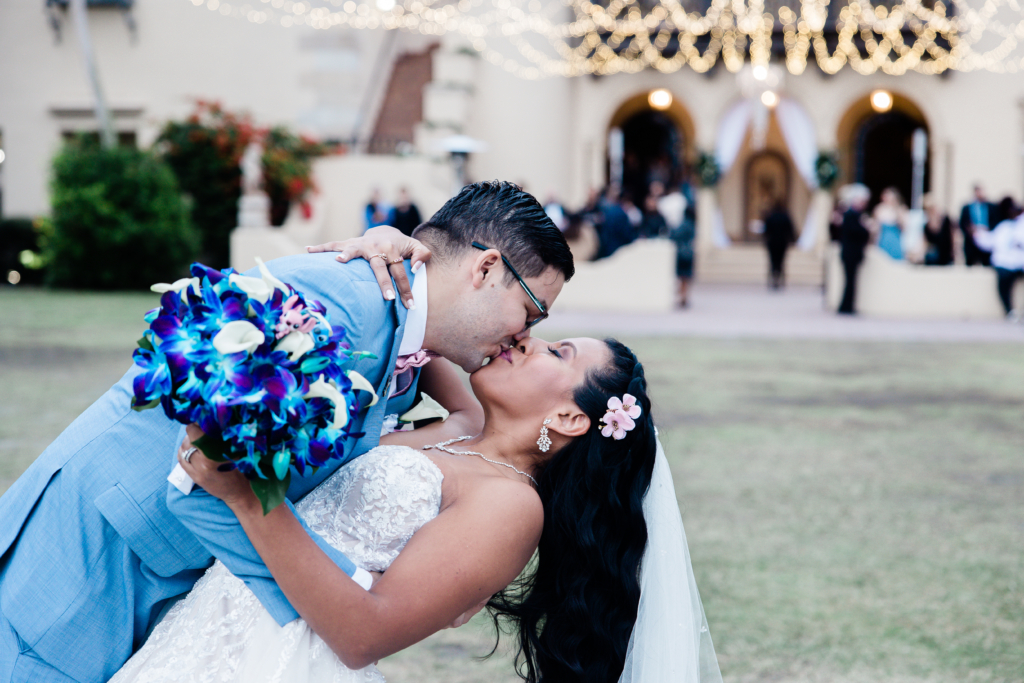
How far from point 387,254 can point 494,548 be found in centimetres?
67

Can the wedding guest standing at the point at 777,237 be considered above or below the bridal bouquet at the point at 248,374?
below

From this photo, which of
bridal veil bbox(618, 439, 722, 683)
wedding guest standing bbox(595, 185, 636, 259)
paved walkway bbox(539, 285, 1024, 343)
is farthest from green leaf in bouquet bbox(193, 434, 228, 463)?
wedding guest standing bbox(595, 185, 636, 259)

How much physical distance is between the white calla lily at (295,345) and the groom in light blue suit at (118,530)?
1.16 feet

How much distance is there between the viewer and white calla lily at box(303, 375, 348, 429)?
1579mm

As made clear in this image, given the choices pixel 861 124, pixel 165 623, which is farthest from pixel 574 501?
pixel 861 124

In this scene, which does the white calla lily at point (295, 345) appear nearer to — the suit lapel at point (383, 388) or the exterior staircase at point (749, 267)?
the suit lapel at point (383, 388)

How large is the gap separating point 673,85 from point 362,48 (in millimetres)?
7508

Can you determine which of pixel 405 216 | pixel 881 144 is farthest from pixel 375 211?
pixel 881 144

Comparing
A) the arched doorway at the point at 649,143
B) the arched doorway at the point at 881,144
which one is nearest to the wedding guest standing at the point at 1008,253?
the arched doorway at the point at 881,144

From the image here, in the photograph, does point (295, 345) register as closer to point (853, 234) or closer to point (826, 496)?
point (826, 496)

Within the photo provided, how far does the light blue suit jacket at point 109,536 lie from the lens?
189cm

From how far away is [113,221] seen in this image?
56.4 ft

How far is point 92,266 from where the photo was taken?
695 inches

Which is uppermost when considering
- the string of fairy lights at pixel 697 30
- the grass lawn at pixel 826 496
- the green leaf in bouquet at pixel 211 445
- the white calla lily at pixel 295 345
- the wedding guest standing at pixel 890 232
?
the string of fairy lights at pixel 697 30
